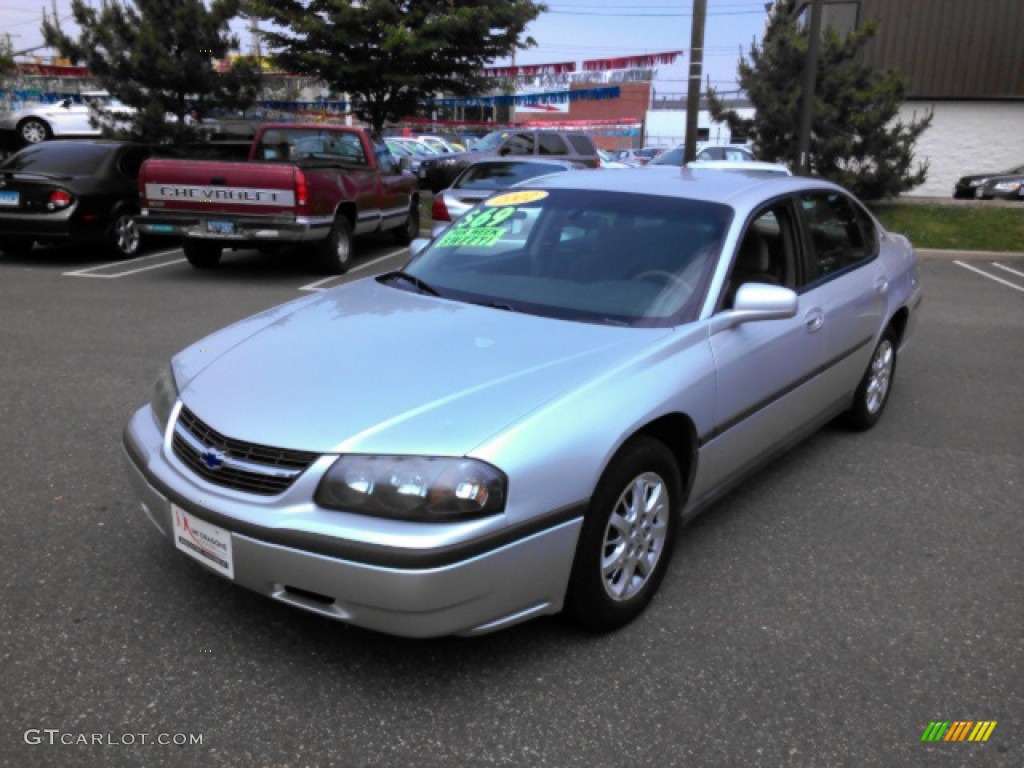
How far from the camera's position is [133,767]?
2307mm

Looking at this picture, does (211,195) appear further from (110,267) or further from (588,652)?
(588,652)

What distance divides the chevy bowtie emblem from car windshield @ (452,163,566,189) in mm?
9247

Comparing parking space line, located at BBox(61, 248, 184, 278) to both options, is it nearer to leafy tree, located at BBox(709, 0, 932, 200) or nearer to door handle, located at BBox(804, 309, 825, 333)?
door handle, located at BBox(804, 309, 825, 333)

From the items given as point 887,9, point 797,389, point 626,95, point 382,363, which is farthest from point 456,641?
point 626,95

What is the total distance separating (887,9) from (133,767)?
23739mm

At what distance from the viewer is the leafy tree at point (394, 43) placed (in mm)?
15852

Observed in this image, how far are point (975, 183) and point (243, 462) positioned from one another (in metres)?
21.6

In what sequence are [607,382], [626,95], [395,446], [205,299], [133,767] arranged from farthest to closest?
[626,95] < [205,299] < [607,382] < [395,446] < [133,767]

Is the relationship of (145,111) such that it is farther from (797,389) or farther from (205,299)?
(797,389)

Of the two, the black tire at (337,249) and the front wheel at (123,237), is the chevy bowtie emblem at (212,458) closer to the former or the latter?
the black tire at (337,249)

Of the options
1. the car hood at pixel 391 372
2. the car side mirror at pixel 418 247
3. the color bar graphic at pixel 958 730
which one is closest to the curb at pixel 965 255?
the car side mirror at pixel 418 247

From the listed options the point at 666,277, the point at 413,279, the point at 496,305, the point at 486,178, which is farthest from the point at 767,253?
the point at 486,178

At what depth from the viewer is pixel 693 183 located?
414cm

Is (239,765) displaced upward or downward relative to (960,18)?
downward
